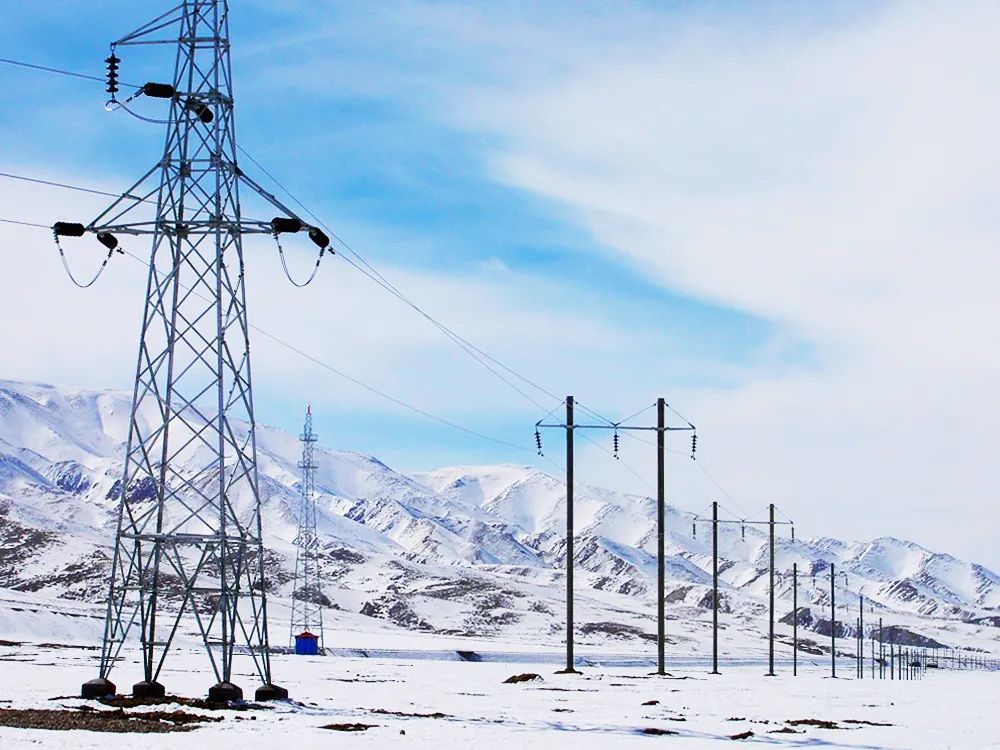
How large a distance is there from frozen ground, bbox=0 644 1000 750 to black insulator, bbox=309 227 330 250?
47.6ft

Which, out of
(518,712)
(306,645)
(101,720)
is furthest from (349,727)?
(306,645)

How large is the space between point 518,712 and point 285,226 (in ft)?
57.6

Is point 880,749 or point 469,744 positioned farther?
point 880,749

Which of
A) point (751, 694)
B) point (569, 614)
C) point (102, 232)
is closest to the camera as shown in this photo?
point (102, 232)

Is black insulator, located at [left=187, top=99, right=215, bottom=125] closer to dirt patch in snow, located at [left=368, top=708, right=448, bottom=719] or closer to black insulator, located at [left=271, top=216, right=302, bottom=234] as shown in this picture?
black insulator, located at [left=271, top=216, right=302, bottom=234]

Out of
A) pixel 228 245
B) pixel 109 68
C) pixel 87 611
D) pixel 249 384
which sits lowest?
pixel 87 611

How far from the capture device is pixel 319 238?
41.5 meters

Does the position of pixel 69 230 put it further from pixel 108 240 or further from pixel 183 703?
pixel 183 703

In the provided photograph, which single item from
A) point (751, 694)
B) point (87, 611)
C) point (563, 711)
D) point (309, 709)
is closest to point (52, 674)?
point (309, 709)

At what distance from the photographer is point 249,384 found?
130 feet

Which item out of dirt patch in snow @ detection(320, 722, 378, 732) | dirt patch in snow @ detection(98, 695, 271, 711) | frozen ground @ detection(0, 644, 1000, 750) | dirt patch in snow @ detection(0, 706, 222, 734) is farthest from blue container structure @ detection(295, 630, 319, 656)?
dirt patch in snow @ detection(320, 722, 378, 732)

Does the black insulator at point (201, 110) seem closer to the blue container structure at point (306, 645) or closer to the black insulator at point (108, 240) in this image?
the black insulator at point (108, 240)

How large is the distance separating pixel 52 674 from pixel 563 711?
75.2ft

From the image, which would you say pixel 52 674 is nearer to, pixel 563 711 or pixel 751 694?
pixel 563 711
